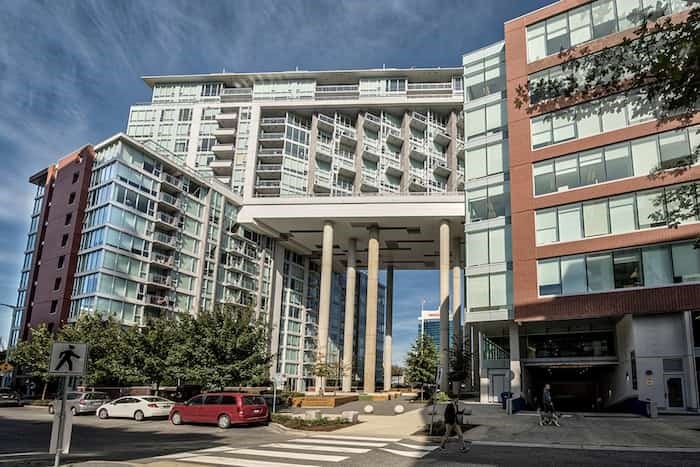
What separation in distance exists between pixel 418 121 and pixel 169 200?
33.6 metres

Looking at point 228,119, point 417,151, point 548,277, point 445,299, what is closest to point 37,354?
point 445,299

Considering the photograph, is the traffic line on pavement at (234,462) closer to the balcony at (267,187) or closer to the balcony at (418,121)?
the balcony at (267,187)

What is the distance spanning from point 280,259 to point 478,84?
124 feet

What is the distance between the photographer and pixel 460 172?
75.5 meters

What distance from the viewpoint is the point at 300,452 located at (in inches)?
656

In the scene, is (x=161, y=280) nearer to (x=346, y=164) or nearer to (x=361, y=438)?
(x=346, y=164)

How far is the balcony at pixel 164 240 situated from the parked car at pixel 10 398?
1901 cm

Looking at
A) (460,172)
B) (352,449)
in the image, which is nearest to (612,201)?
(352,449)

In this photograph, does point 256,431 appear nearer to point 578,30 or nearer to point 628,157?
point 628,157

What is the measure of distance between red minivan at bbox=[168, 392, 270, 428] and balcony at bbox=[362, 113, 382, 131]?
5266cm

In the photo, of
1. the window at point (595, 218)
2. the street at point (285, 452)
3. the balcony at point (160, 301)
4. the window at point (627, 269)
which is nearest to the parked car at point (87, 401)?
the street at point (285, 452)

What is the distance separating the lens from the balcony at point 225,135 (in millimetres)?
76375

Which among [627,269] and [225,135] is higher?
[225,135]

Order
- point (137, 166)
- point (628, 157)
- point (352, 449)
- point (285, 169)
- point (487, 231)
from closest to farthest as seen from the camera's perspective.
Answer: point (352, 449) → point (628, 157) → point (487, 231) → point (137, 166) → point (285, 169)
